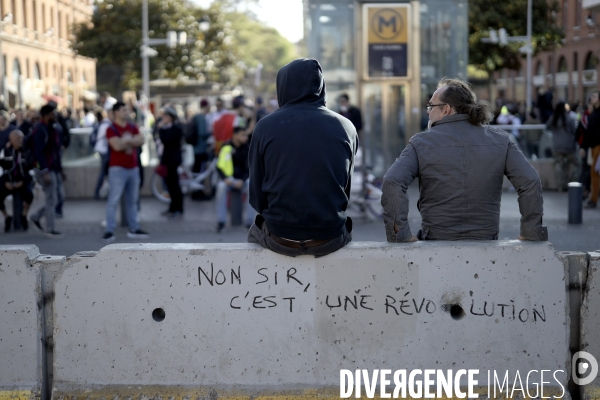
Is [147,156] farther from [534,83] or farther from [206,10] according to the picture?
[534,83]

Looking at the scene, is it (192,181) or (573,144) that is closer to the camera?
(573,144)

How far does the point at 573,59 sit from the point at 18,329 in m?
51.8

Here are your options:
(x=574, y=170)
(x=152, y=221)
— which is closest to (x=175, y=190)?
(x=152, y=221)

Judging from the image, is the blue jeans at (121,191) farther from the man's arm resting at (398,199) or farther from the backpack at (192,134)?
the man's arm resting at (398,199)

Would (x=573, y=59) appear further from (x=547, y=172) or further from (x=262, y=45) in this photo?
(x=262, y=45)

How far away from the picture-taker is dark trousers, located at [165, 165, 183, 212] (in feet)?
48.8

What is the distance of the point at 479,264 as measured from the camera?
16.4 feet

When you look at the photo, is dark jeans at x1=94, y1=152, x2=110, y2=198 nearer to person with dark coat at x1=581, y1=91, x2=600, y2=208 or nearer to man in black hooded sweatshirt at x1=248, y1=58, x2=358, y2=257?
person with dark coat at x1=581, y1=91, x2=600, y2=208

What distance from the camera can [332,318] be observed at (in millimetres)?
5020

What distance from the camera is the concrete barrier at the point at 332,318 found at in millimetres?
5000

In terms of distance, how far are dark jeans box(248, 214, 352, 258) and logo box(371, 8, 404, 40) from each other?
12650mm

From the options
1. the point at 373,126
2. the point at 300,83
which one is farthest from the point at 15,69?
the point at 300,83

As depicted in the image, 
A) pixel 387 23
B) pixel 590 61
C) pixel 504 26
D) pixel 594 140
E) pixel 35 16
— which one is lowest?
pixel 594 140

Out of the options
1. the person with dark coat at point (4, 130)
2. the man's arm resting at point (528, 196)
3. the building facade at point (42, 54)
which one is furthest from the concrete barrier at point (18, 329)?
the building facade at point (42, 54)
